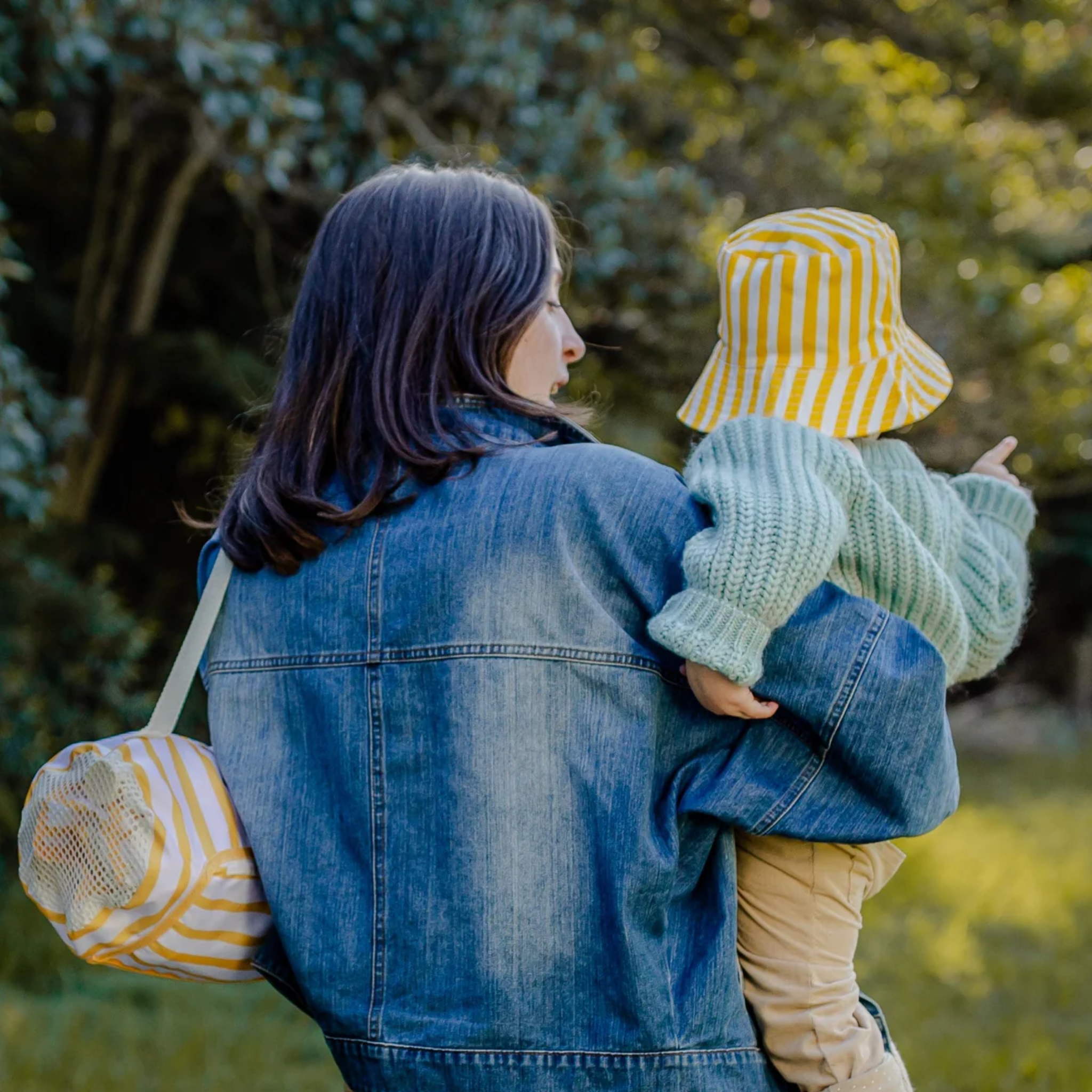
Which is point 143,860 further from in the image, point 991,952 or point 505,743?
point 991,952

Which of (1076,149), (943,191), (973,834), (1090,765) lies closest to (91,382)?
(943,191)

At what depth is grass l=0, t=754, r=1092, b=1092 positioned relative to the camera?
379 cm

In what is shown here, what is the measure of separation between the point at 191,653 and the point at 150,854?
9.2 inches

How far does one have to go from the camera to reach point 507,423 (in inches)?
60.1

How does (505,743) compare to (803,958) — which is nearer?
(505,743)

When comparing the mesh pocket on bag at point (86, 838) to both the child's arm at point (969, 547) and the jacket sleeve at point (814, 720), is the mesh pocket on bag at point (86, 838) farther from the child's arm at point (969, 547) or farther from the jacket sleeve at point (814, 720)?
the child's arm at point (969, 547)

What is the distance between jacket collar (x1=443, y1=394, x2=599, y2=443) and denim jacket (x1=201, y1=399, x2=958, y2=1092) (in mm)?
36

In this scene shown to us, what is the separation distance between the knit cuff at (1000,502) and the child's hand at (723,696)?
1.91ft

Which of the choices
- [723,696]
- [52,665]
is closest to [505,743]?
[723,696]

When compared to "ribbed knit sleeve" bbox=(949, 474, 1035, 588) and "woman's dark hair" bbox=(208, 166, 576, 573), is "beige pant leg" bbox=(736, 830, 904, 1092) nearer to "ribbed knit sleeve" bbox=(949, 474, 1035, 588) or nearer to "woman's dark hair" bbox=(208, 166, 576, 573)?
"ribbed knit sleeve" bbox=(949, 474, 1035, 588)

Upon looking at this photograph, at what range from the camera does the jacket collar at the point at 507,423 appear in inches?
59.4

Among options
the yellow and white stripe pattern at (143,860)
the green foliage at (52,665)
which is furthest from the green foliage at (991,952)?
the yellow and white stripe pattern at (143,860)

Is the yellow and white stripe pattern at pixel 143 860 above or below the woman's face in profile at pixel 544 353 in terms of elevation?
below

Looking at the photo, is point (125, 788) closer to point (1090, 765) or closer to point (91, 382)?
point (91, 382)
